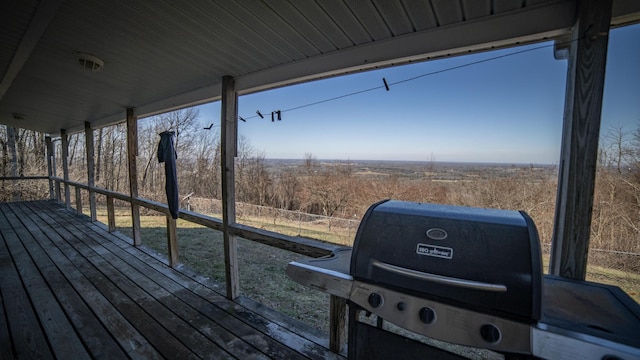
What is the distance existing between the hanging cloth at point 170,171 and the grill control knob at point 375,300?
10.2ft

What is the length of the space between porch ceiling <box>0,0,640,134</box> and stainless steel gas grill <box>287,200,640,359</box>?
1029 mm

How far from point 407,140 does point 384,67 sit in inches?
201

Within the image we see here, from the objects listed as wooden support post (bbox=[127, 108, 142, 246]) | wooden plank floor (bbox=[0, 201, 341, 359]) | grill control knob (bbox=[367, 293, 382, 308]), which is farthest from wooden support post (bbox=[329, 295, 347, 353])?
wooden support post (bbox=[127, 108, 142, 246])

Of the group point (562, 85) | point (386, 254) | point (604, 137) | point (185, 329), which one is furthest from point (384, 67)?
point (185, 329)

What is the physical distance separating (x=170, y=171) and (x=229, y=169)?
135cm

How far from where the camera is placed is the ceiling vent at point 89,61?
6.88 ft

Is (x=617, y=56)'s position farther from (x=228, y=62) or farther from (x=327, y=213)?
(x=327, y=213)

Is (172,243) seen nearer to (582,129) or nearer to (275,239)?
(275,239)

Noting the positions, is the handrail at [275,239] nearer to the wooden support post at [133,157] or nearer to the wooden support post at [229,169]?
the wooden support post at [229,169]

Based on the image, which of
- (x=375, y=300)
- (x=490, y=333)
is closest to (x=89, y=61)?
(x=375, y=300)

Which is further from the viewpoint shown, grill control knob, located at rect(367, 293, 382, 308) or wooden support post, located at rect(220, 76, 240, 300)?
wooden support post, located at rect(220, 76, 240, 300)

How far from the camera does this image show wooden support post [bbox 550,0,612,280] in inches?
43.3

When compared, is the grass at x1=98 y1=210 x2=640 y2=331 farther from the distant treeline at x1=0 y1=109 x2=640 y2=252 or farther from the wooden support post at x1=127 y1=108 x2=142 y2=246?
the wooden support post at x1=127 y1=108 x2=142 y2=246

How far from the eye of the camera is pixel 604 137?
4.05 ft
